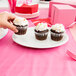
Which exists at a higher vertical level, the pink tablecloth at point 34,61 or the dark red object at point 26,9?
the dark red object at point 26,9

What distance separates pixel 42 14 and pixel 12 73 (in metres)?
1.06

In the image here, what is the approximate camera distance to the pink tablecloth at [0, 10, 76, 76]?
637 millimetres

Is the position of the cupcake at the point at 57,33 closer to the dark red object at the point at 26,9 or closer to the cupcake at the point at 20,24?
the cupcake at the point at 20,24

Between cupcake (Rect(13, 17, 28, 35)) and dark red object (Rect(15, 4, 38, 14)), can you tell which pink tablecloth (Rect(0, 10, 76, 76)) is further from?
dark red object (Rect(15, 4, 38, 14))

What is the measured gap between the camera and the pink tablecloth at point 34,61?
64 cm

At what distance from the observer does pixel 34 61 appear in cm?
73

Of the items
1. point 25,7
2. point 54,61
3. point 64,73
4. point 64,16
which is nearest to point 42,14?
point 25,7

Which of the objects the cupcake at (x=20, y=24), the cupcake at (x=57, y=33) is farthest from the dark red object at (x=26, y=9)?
the cupcake at (x=57, y=33)

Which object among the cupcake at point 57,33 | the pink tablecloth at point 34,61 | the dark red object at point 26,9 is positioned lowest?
the pink tablecloth at point 34,61

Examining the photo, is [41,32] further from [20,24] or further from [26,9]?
[26,9]

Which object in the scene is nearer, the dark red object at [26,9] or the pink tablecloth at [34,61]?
the pink tablecloth at [34,61]

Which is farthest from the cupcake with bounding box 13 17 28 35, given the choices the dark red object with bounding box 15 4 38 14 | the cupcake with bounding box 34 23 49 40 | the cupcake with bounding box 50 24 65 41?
the dark red object with bounding box 15 4 38 14

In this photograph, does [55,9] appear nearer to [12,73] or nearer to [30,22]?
[30,22]

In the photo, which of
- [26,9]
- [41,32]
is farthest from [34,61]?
[26,9]
